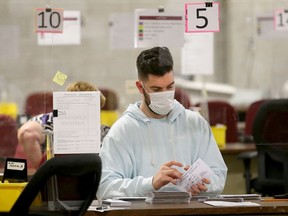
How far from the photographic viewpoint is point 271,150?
214 inches

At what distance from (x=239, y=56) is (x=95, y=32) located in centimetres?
198

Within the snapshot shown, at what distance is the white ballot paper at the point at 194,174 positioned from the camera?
3693mm

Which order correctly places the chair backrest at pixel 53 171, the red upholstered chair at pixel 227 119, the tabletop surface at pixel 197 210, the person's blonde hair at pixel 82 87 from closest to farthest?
the chair backrest at pixel 53 171, the tabletop surface at pixel 197 210, the person's blonde hair at pixel 82 87, the red upholstered chair at pixel 227 119

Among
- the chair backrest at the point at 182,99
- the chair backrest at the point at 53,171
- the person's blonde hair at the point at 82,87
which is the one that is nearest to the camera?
the chair backrest at the point at 53,171

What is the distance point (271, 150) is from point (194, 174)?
185 centimetres

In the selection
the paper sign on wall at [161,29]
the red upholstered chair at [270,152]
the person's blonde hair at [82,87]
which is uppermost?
the paper sign on wall at [161,29]

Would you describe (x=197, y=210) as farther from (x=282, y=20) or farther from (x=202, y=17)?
(x=282, y=20)

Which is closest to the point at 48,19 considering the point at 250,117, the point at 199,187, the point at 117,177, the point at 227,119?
the point at 117,177

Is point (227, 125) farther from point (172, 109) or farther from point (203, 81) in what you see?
point (203, 81)

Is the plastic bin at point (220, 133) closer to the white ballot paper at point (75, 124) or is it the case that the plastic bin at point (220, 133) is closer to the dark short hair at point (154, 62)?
the dark short hair at point (154, 62)

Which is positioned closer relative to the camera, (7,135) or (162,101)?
(162,101)

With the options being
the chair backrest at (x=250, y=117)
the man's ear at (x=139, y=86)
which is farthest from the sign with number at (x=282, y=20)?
the chair backrest at (x=250, y=117)

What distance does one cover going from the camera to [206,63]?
6.99 m

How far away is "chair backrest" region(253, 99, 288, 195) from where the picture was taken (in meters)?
5.44
